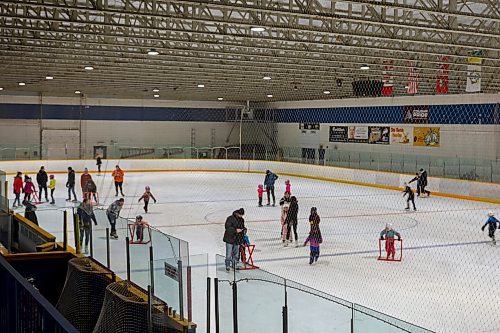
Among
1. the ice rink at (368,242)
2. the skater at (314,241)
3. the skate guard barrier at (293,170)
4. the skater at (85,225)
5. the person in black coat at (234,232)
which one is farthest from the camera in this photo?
the skate guard barrier at (293,170)

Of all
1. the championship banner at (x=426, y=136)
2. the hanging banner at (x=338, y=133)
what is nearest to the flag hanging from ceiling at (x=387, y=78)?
the championship banner at (x=426, y=136)

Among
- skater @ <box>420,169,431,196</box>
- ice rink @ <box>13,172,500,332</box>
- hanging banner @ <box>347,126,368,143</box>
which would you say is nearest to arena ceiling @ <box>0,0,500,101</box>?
hanging banner @ <box>347,126,368,143</box>

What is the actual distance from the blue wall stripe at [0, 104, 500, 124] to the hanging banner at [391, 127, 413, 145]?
2.03 ft

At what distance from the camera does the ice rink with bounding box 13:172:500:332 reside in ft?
35.6

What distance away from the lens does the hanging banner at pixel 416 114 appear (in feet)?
98.9

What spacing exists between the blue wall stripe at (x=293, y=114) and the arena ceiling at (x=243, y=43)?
1.14 meters

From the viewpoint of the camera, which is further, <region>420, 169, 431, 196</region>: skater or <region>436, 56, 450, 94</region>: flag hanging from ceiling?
<region>420, 169, 431, 196</region>: skater

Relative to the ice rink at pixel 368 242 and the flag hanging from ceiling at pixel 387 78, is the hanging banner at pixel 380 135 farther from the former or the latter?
the flag hanging from ceiling at pixel 387 78

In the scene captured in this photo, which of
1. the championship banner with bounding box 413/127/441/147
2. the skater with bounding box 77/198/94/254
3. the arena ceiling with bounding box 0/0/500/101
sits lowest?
the skater with bounding box 77/198/94/254

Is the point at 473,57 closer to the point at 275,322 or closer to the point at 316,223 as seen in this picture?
the point at 316,223

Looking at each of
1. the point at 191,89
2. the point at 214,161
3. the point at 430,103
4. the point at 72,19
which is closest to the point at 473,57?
the point at 72,19

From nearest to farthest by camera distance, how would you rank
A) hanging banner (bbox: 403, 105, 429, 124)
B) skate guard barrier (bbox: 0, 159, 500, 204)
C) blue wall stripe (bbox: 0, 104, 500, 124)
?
1. skate guard barrier (bbox: 0, 159, 500, 204)
2. blue wall stripe (bbox: 0, 104, 500, 124)
3. hanging banner (bbox: 403, 105, 429, 124)

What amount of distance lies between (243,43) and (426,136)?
16.3 meters

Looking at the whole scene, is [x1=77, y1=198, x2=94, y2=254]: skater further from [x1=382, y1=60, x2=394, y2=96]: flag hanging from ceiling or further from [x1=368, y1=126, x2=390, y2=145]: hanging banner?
[x1=368, y1=126, x2=390, y2=145]: hanging banner
